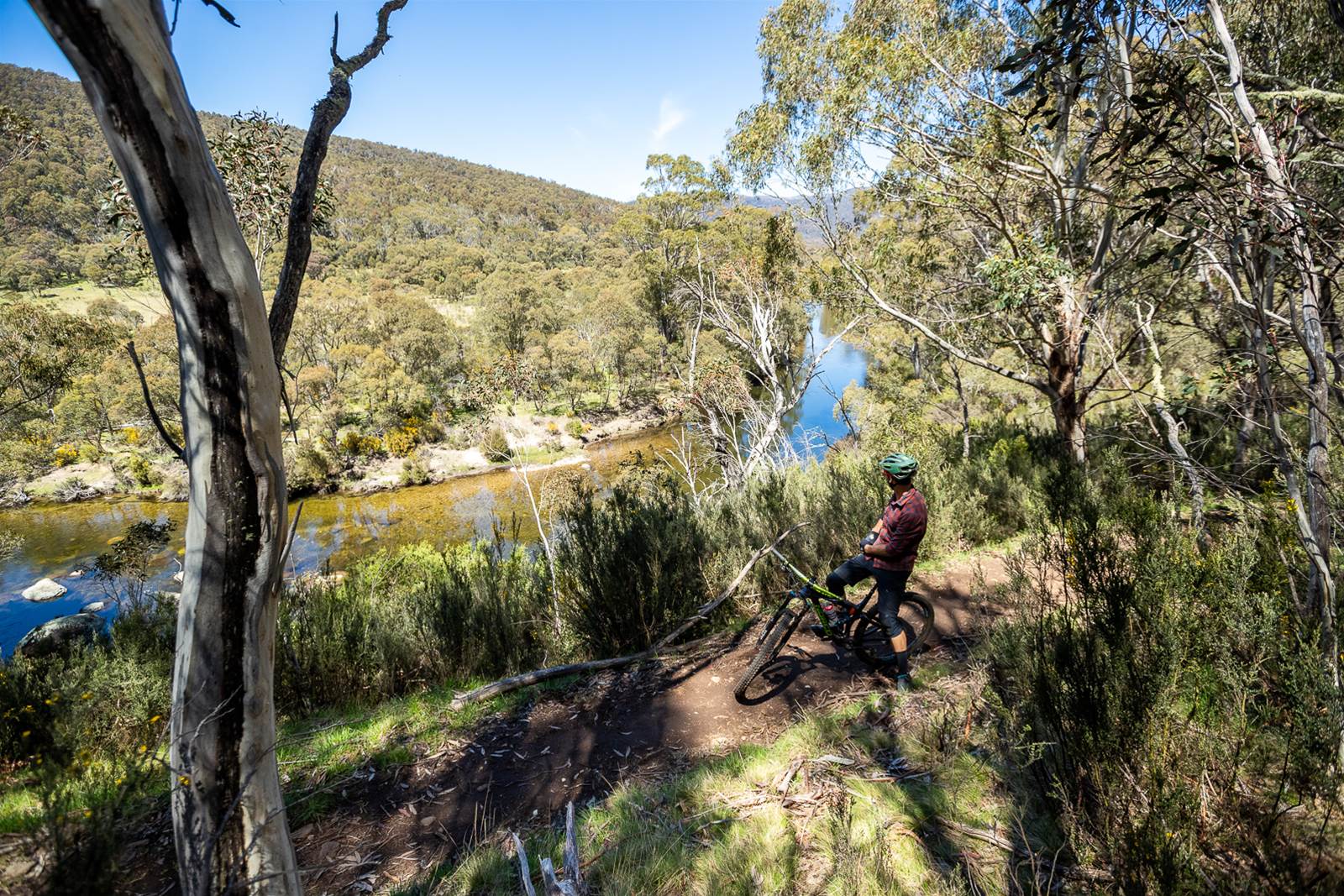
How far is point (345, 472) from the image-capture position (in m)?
25.3

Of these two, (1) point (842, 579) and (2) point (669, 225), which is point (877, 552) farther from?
(2) point (669, 225)

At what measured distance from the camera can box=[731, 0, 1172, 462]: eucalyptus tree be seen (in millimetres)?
6426

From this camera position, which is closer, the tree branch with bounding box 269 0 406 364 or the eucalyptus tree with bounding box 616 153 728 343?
the tree branch with bounding box 269 0 406 364

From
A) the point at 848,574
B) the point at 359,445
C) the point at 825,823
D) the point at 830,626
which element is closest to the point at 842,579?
the point at 848,574

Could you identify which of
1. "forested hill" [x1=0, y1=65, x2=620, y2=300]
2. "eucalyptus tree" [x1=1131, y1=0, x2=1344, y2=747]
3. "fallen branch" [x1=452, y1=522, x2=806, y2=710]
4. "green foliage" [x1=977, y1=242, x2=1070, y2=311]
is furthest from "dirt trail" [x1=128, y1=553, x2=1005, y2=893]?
"forested hill" [x1=0, y1=65, x2=620, y2=300]

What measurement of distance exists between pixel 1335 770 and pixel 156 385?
32501mm

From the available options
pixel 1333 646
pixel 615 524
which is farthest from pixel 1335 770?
pixel 615 524

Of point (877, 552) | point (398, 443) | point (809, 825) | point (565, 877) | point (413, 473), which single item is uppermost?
point (877, 552)

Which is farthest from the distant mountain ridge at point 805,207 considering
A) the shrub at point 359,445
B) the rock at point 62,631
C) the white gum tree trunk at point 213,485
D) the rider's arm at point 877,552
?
the shrub at point 359,445

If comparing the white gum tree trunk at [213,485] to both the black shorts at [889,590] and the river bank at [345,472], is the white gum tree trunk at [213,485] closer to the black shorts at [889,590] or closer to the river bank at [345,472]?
the black shorts at [889,590]

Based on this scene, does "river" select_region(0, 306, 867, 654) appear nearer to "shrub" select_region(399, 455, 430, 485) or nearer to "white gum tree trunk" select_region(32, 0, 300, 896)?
"shrub" select_region(399, 455, 430, 485)

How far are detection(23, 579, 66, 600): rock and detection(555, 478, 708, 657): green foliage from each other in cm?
1794

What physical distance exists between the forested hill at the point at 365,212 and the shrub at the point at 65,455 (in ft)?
23.9

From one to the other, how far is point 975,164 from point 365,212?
329 feet
